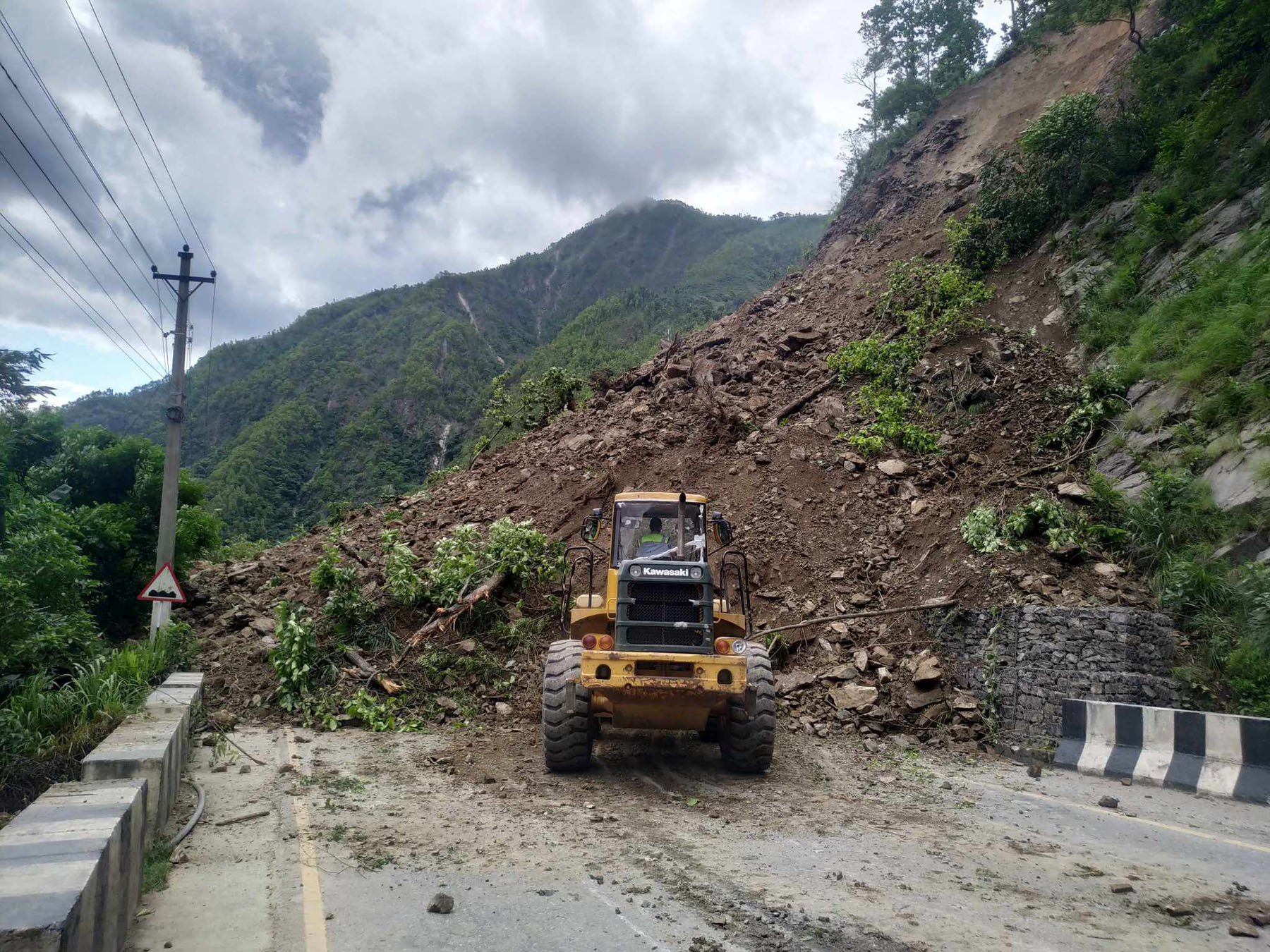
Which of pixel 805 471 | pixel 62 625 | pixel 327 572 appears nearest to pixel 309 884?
pixel 62 625

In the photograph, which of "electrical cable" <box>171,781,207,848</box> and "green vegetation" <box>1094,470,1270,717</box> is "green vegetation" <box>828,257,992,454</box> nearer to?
"green vegetation" <box>1094,470,1270,717</box>

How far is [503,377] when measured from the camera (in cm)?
2441

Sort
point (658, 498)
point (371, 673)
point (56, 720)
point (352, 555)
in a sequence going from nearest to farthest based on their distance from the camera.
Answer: point (56, 720), point (658, 498), point (371, 673), point (352, 555)

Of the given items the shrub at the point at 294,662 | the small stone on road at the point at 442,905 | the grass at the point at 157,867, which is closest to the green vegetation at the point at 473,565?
the shrub at the point at 294,662

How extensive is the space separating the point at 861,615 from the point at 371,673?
23.6 feet

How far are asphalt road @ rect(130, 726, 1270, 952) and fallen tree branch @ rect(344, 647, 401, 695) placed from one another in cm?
238

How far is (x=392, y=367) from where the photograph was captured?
73.9m

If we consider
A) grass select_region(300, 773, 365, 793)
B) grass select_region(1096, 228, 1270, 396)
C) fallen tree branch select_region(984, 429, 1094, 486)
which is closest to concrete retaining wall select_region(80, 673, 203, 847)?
grass select_region(300, 773, 365, 793)

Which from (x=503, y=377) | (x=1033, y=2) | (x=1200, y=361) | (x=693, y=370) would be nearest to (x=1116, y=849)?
(x=1200, y=361)

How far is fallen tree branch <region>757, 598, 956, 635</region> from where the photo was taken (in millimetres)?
11125

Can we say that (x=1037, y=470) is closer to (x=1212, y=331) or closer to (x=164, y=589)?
(x=1212, y=331)

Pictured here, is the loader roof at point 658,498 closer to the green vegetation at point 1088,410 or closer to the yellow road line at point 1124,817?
the yellow road line at point 1124,817

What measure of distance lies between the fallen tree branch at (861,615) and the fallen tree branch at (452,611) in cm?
443

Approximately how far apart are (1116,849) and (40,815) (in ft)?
22.9
